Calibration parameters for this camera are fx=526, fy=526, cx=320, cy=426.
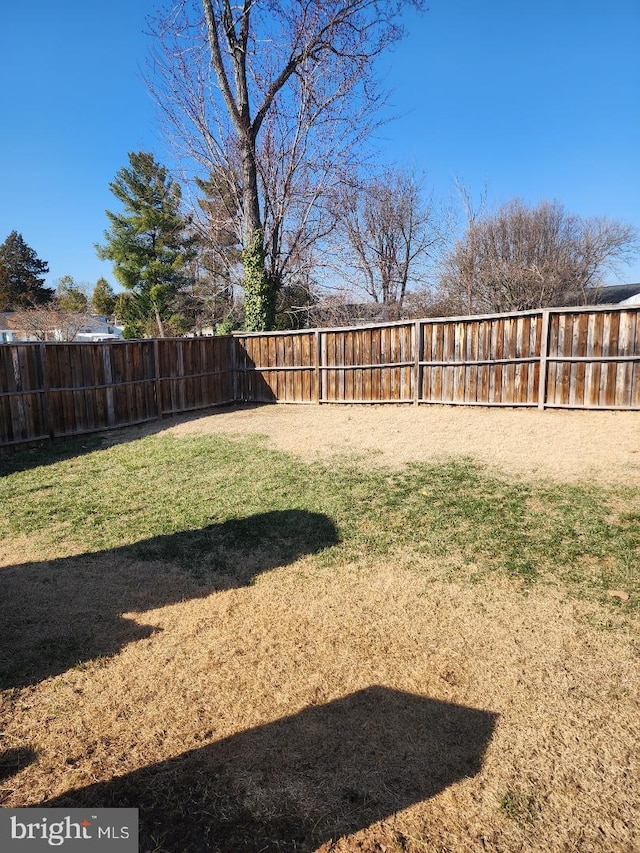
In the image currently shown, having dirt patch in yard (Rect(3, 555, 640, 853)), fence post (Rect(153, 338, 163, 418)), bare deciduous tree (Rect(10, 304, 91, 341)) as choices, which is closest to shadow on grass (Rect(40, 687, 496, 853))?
dirt patch in yard (Rect(3, 555, 640, 853))

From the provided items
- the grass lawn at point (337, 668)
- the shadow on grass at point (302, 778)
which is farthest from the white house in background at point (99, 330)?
the shadow on grass at point (302, 778)

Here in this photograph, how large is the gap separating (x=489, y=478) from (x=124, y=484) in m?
4.62

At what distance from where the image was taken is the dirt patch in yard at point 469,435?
6574mm

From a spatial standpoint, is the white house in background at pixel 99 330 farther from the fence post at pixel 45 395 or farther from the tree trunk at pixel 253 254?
the fence post at pixel 45 395

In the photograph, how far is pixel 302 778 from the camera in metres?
2.21

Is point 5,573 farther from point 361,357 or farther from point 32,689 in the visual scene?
point 361,357

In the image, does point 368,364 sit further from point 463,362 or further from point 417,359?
point 463,362

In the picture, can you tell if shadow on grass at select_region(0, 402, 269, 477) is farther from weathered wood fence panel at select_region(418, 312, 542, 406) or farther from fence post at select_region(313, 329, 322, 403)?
weathered wood fence panel at select_region(418, 312, 542, 406)

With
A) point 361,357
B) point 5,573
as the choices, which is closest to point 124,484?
point 5,573

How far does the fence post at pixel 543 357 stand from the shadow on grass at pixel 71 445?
692 centimetres

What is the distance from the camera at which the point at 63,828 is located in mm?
1979

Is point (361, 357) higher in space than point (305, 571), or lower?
higher

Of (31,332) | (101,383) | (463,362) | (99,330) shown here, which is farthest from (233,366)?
(99,330)

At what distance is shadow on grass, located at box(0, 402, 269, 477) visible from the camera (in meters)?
8.30
